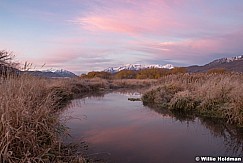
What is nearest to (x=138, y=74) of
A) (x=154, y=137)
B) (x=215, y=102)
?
(x=215, y=102)

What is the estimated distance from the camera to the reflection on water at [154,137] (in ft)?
19.7

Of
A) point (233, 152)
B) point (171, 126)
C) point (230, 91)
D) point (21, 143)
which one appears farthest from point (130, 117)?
point (21, 143)

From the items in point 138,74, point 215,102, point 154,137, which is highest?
point 138,74

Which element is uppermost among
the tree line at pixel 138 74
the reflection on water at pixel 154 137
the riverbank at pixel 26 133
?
the tree line at pixel 138 74

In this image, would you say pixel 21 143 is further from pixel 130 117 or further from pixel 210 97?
pixel 210 97

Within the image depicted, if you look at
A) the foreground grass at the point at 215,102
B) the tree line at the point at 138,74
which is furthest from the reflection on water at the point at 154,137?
the tree line at the point at 138,74

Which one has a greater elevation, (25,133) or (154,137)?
(25,133)

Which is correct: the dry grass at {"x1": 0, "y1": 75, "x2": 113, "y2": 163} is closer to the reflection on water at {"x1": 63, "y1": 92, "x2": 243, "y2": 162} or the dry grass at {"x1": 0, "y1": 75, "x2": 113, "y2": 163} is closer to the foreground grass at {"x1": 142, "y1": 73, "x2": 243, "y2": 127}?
the reflection on water at {"x1": 63, "y1": 92, "x2": 243, "y2": 162}

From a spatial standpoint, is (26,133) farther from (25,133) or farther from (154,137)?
(154,137)

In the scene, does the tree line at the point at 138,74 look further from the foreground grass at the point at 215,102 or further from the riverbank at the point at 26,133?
the riverbank at the point at 26,133

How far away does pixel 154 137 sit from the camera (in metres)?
7.49

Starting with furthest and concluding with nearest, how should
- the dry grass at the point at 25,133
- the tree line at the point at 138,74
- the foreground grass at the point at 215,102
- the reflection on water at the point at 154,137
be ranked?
1. the tree line at the point at 138,74
2. the foreground grass at the point at 215,102
3. the reflection on water at the point at 154,137
4. the dry grass at the point at 25,133

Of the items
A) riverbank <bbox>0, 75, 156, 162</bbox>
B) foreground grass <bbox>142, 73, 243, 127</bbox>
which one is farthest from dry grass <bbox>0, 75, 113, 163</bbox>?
foreground grass <bbox>142, 73, 243, 127</bbox>

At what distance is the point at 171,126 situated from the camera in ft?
29.6
